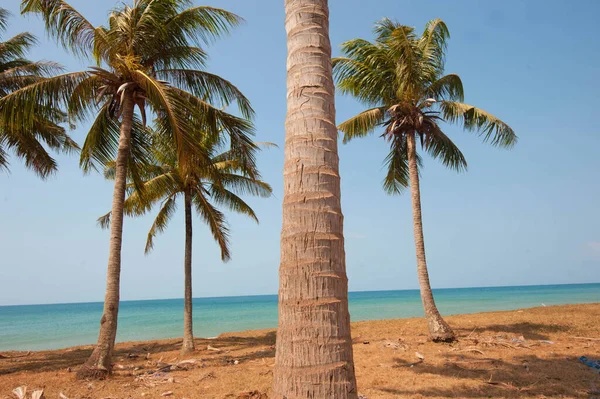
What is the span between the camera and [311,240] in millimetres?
2420

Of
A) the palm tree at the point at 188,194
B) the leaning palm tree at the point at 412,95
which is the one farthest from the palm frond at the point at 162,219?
the leaning palm tree at the point at 412,95

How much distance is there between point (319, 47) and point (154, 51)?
759 centimetres

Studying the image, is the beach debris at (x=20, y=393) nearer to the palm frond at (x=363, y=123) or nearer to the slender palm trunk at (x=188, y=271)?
the slender palm trunk at (x=188, y=271)

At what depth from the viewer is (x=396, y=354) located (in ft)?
29.6

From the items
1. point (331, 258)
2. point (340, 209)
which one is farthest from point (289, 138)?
point (331, 258)

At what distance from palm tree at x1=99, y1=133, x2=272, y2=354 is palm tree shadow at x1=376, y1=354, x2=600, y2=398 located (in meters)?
6.80

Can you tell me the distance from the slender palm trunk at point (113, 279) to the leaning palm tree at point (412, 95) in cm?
634

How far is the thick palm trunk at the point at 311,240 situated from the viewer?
2.24 metres

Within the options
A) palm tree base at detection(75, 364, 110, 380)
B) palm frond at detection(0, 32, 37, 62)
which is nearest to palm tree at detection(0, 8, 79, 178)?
palm frond at detection(0, 32, 37, 62)

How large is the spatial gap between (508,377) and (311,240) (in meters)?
6.15

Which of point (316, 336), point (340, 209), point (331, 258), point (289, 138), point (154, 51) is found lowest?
point (316, 336)

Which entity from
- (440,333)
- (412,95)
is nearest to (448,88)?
(412,95)

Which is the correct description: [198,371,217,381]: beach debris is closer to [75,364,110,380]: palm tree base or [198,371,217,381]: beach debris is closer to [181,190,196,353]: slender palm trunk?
[75,364,110,380]: palm tree base

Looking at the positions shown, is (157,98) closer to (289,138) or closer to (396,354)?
(289,138)
